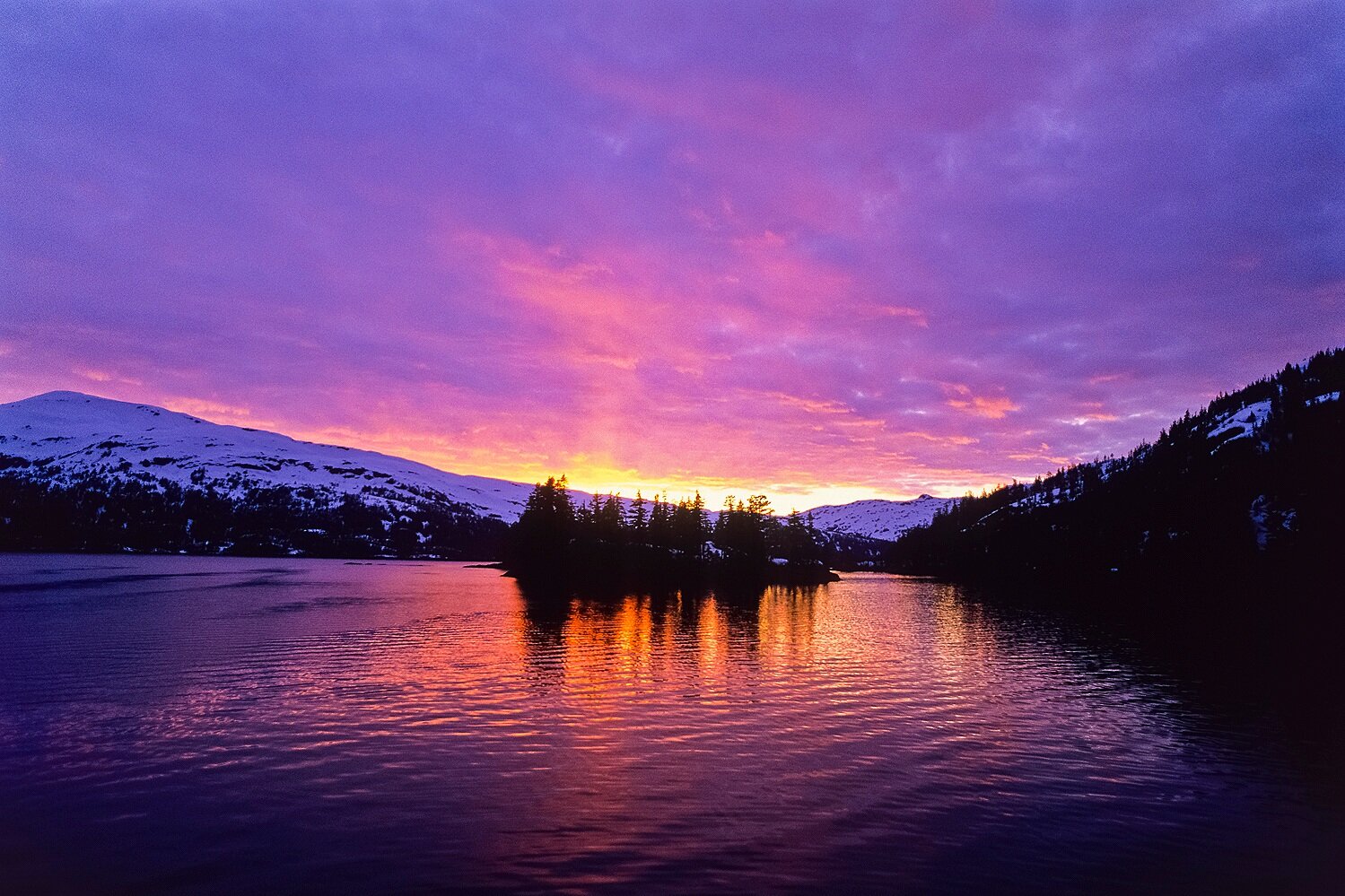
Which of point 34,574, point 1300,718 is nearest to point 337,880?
point 1300,718

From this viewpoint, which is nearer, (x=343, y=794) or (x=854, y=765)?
(x=343, y=794)

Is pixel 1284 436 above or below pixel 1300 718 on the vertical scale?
above

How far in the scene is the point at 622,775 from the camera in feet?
90.6

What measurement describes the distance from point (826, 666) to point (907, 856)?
3457cm

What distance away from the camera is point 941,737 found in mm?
34125

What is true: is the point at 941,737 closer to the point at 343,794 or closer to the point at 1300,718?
the point at 1300,718

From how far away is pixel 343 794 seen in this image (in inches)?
971

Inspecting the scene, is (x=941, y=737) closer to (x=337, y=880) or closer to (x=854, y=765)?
(x=854, y=765)

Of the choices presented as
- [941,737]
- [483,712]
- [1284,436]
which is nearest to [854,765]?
[941,737]

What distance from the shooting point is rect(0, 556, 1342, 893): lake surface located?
19984 millimetres

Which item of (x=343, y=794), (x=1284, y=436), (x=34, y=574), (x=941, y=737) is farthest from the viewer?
(x=1284, y=436)

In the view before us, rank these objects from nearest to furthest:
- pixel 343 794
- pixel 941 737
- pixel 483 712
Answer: pixel 343 794
pixel 941 737
pixel 483 712

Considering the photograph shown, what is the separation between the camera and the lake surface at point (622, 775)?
787 inches

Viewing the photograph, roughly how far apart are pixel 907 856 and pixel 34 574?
190m
